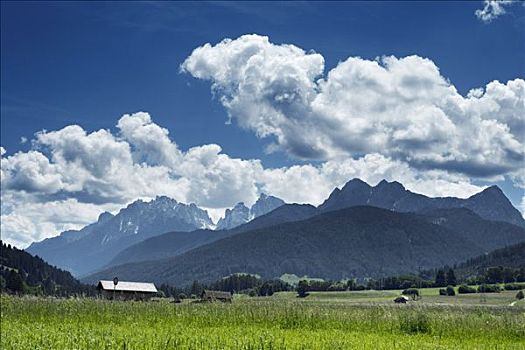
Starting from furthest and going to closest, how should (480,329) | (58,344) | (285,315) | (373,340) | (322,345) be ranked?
1. (285,315)
2. (480,329)
3. (373,340)
4. (322,345)
5. (58,344)

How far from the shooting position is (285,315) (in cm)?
3111

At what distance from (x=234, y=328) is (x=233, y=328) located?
0.06 metres

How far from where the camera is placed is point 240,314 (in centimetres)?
3344

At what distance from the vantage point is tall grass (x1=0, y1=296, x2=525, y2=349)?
60.8 feet

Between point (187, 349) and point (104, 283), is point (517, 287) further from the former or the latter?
point (187, 349)

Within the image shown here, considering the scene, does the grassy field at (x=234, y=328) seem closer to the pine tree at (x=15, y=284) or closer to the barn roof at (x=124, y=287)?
the barn roof at (x=124, y=287)

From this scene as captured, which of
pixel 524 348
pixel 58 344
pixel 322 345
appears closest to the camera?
pixel 58 344

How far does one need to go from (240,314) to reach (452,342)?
13827 mm

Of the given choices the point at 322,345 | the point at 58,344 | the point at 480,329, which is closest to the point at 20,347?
the point at 58,344

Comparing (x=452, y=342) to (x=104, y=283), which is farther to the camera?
(x=104, y=283)

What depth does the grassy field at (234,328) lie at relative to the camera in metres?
18.6

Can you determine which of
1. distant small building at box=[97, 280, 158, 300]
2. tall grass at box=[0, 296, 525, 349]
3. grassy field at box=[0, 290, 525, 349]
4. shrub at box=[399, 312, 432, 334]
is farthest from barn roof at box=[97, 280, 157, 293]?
shrub at box=[399, 312, 432, 334]

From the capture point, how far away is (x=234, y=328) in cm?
2595

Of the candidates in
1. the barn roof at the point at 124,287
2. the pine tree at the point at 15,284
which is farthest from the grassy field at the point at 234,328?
the pine tree at the point at 15,284
